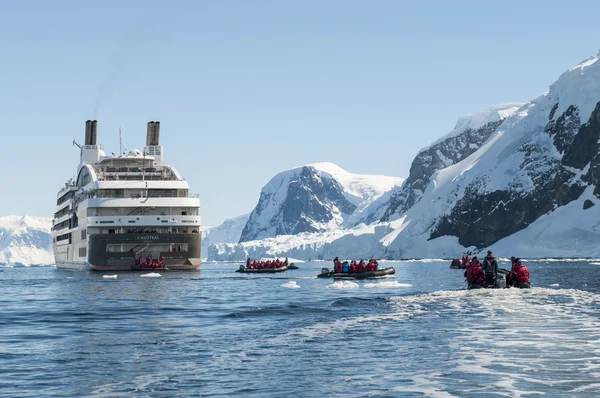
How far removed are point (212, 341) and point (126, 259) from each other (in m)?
78.4

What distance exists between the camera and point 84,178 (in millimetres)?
135375

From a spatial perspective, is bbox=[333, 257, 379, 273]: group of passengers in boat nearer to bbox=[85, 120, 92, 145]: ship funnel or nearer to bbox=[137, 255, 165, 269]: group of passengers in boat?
bbox=[137, 255, 165, 269]: group of passengers in boat

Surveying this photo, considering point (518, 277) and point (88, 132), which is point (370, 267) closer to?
point (518, 277)

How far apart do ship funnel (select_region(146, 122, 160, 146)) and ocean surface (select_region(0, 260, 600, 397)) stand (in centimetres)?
9195

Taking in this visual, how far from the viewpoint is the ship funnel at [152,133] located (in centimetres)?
14262

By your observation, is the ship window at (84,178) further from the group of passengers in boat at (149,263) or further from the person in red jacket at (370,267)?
the person in red jacket at (370,267)

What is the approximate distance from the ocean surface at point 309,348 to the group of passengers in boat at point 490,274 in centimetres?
479

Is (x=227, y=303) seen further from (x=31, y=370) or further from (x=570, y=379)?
(x=570, y=379)

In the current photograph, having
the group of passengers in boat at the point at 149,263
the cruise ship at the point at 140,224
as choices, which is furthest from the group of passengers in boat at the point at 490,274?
the cruise ship at the point at 140,224

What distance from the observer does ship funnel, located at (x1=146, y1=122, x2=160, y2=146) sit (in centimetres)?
14262

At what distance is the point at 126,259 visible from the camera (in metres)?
109

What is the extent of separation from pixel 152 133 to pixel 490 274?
314 ft

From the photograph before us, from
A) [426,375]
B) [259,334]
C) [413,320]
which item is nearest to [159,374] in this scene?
[426,375]

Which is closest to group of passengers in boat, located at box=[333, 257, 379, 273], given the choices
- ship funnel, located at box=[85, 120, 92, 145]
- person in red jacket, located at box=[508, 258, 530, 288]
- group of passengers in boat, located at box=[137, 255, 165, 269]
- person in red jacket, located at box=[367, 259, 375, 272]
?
person in red jacket, located at box=[367, 259, 375, 272]
